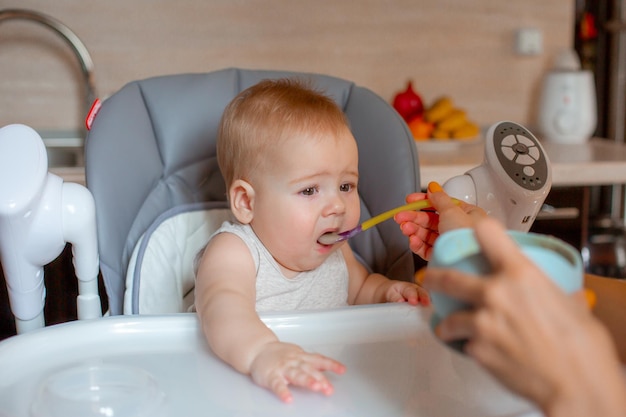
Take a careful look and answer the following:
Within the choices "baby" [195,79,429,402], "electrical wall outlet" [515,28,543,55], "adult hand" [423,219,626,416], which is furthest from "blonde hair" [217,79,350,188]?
"electrical wall outlet" [515,28,543,55]

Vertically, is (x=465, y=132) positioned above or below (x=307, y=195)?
below

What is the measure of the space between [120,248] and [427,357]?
598 mm

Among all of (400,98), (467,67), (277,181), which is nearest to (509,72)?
(467,67)

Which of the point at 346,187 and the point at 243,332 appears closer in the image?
the point at 243,332

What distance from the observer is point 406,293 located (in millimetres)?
1160

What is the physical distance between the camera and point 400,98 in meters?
2.37

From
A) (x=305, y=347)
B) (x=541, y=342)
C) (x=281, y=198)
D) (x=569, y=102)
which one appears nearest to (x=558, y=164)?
(x=569, y=102)

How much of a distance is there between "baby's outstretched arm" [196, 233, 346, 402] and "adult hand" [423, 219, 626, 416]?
0.30 metres

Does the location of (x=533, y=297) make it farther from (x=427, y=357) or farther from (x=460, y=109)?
(x=460, y=109)

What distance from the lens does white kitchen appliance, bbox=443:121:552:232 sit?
1150 mm

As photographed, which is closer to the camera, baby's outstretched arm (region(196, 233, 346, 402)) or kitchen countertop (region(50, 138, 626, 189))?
baby's outstretched arm (region(196, 233, 346, 402))

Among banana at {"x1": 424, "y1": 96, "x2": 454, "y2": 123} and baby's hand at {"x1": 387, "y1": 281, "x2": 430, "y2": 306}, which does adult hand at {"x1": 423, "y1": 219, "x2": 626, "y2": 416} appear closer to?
baby's hand at {"x1": 387, "y1": 281, "x2": 430, "y2": 306}

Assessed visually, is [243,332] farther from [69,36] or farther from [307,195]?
[69,36]

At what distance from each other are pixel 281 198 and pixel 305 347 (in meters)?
0.27
